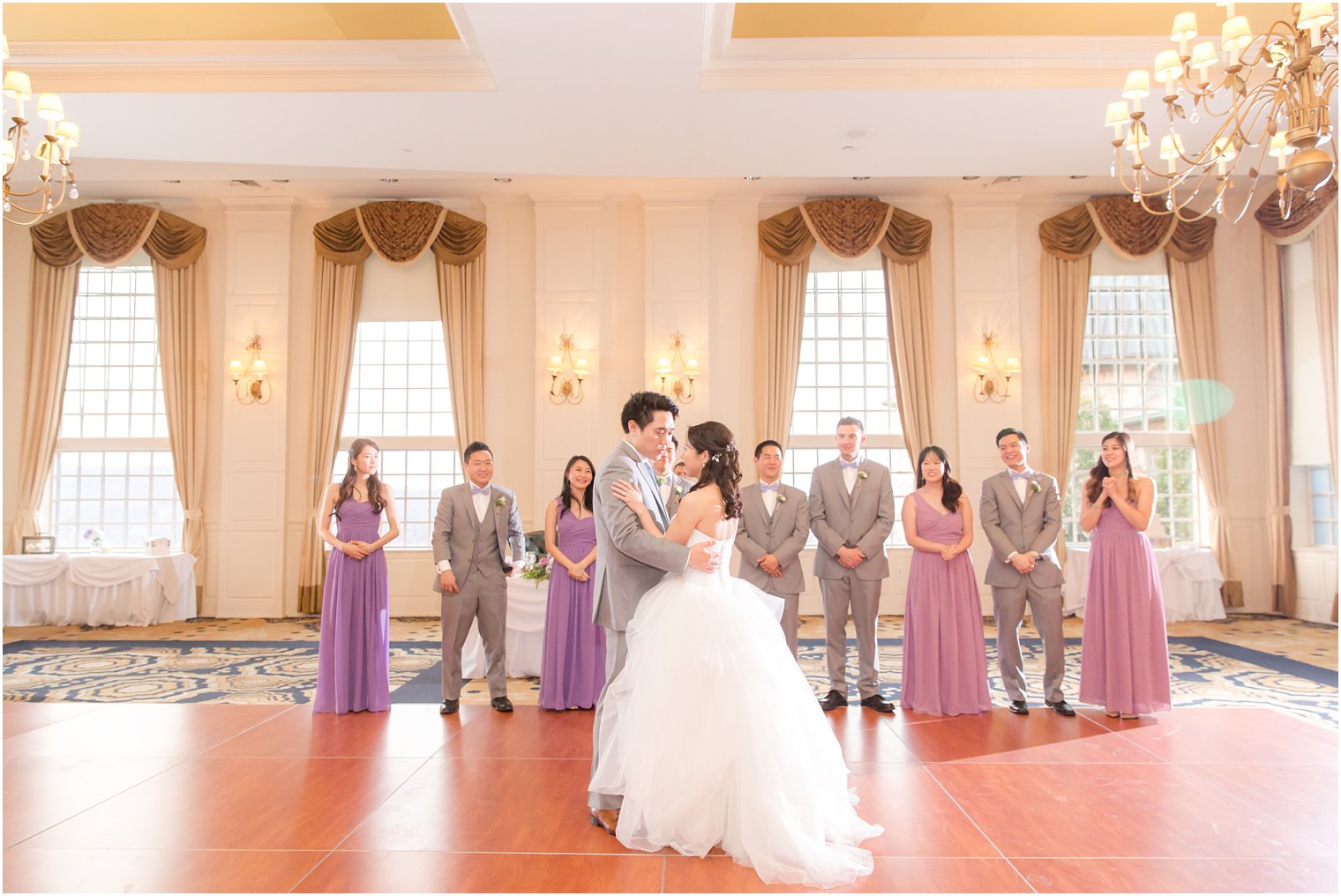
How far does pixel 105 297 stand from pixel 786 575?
9352mm

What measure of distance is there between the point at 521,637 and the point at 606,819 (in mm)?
3306

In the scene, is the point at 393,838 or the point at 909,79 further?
the point at 909,79

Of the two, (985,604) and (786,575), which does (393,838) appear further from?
(985,604)

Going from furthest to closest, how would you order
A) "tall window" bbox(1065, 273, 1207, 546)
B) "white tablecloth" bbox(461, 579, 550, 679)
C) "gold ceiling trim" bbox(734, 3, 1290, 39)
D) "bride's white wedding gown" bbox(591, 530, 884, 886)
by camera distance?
"tall window" bbox(1065, 273, 1207, 546)
"white tablecloth" bbox(461, 579, 550, 679)
"gold ceiling trim" bbox(734, 3, 1290, 39)
"bride's white wedding gown" bbox(591, 530, 884, 886)

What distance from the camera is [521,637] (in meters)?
6.65

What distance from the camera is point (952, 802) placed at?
3703 mm

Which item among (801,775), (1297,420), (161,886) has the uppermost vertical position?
(1297,420)

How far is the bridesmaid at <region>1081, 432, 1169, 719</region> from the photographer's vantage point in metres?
4.98

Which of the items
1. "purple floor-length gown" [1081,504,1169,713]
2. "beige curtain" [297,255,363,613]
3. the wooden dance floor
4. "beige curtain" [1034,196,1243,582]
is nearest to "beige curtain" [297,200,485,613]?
"beige curtain" [297,255,363,613]

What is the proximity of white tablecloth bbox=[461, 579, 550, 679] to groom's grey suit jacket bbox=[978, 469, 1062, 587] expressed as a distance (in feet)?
10.6

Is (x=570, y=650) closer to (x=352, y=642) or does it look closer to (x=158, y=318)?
(x=352, y=642)

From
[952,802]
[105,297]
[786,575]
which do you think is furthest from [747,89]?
[105,297]

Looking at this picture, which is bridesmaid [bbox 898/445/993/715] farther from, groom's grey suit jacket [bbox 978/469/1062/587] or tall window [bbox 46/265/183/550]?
tall window [bbox 46/265/183/550]

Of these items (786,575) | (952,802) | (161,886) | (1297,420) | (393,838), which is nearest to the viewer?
(161,886)
